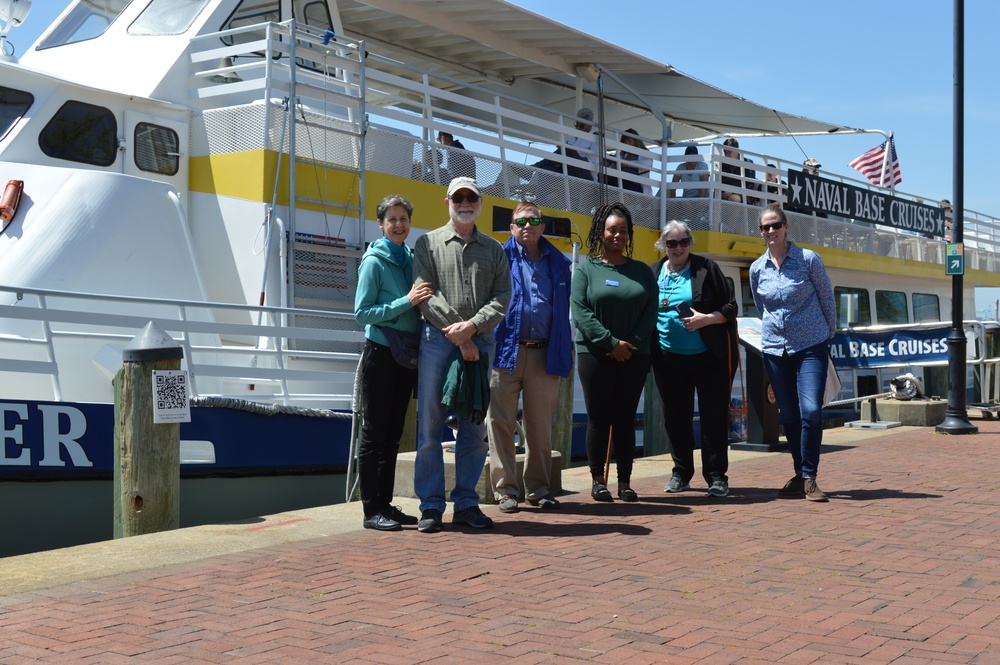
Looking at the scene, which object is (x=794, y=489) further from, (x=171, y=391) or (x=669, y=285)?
(x=171, y=391)

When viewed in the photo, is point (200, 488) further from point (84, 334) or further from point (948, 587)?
point (948, 587)

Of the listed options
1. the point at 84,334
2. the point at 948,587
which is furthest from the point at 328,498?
the point at 948,587

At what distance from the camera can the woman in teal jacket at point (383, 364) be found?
19.6 ft

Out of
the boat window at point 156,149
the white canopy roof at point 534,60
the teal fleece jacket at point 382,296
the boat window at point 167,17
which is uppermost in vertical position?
the white canopy roof at point 534,60

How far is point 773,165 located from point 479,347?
33.7 feet

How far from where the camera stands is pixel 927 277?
19188 mm

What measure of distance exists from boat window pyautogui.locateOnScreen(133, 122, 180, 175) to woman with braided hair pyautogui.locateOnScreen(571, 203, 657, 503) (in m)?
4.21

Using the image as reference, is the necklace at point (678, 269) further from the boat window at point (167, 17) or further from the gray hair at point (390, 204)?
the boat window at point (167, 17)

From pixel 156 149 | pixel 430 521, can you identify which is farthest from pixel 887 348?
pixel 430 521

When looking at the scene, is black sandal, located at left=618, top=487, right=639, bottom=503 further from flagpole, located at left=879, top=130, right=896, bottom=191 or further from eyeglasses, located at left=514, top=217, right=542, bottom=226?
flagpole, located at left=879, top=130, right=896, bottom=191

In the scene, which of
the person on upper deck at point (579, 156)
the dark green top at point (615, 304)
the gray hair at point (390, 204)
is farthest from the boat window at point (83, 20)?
→ the dark green top at point (615, 304)

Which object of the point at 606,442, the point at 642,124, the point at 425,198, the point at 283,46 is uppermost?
the point at 642,124

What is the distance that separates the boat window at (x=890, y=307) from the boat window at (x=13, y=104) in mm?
13384

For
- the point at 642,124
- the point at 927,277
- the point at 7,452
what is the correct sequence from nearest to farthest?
the point at 7,452
the point at 642,124
the point at 927,277
